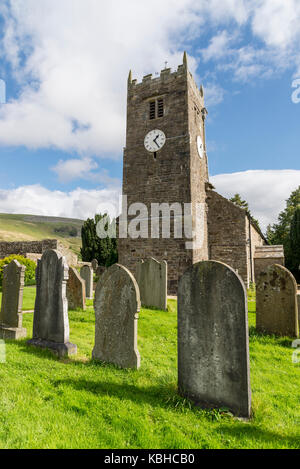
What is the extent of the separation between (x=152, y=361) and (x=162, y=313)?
3.95 m

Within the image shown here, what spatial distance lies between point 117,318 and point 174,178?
12.3 metres

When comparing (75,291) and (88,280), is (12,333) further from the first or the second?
(88,280)

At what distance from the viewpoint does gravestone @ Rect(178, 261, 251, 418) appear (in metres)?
2.93

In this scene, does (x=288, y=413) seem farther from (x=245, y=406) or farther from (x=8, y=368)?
(x=8, y=368)

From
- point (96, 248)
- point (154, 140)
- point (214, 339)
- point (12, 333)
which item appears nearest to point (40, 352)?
point (12, 333)

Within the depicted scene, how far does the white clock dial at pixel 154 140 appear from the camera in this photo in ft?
52.9

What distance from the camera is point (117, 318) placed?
13.6ft

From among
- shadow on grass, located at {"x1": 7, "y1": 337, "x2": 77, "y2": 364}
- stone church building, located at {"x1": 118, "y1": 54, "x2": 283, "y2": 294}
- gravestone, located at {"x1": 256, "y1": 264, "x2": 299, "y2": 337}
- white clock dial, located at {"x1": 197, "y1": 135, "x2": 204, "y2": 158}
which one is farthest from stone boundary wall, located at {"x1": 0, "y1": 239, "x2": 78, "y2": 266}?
gravestone, located at {"x1": 256, "y1": 264, "x2": 299, "y2": 337}

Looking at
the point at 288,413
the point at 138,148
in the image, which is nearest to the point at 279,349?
the point at 288,413

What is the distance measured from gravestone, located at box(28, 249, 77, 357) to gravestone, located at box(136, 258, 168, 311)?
456 centimetres

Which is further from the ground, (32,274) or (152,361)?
(32,274)

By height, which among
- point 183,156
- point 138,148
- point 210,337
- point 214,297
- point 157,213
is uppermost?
point 138,148

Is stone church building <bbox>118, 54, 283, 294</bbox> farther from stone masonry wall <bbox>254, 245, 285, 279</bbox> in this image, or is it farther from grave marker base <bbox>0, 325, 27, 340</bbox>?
grave marker base <bbox>0, 325, 27, 340</bbox>

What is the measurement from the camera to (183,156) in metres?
15.4
